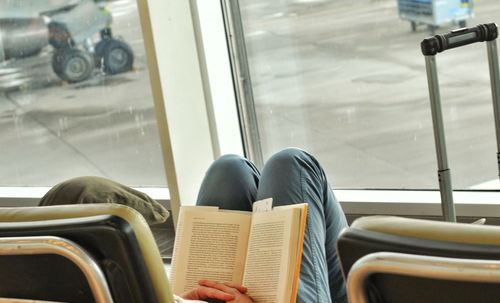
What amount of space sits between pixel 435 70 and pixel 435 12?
0.86 m

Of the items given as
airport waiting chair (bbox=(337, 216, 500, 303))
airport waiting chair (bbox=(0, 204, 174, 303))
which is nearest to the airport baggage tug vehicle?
airport waiting chair (bbox=(0, 204, 174, 303))

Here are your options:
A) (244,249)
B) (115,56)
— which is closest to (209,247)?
(244,249)

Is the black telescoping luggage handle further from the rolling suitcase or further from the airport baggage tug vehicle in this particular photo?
the airport baggage tug vehicle

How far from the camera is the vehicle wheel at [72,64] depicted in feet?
14.1

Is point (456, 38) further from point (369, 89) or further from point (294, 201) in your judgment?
point (369, 89)

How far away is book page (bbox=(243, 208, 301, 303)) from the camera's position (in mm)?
2016

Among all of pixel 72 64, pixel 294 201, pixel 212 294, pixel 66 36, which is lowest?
pixel 212 294

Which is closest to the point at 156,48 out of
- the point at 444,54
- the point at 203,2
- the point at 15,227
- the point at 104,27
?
the point at 203,2

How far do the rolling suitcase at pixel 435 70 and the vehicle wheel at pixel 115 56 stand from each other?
6.58 feet

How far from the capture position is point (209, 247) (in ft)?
7.18

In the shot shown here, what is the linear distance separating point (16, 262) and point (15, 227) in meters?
0.05

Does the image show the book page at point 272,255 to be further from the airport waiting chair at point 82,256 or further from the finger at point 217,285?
the airport waiting chair at point 82,256

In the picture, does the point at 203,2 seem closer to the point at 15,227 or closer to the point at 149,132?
the point at 149,132

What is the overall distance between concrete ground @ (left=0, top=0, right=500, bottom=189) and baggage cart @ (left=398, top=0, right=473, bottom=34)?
31 mm
